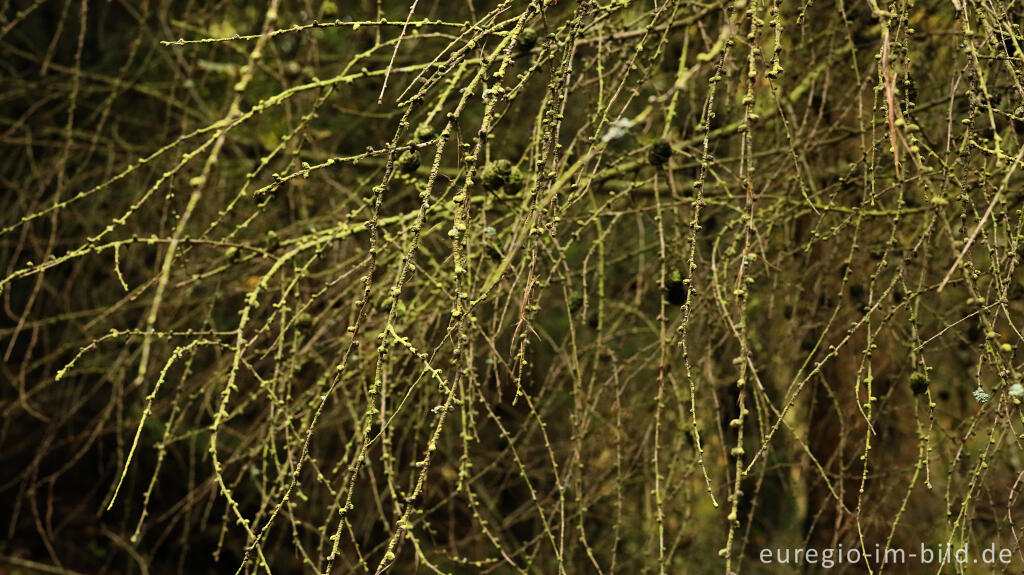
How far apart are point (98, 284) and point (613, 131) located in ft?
13.3

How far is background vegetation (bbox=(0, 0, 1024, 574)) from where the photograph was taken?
4.61 feet

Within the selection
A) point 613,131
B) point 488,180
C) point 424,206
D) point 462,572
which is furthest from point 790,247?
point 462,572

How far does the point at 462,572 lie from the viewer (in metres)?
4.87

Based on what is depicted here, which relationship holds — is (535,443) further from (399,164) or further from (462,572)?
(399,164)

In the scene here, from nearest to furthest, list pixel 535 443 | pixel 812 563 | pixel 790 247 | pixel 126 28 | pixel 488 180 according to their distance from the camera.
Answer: pixel 488 180, pixel 790 247, pixel 812 563, pixel 535 443, pixel 126 28

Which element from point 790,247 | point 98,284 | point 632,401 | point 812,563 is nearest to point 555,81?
point 790,247

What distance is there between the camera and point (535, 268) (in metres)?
1.58

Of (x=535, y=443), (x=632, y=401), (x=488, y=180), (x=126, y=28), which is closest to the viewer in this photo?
(x=488, y=180)

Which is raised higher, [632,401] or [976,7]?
[976,7]

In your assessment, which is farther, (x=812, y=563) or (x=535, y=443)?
(x=535, y=443)

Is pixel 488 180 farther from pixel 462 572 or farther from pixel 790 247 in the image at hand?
pixel 462 572

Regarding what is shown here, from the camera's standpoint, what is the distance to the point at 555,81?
1.37m

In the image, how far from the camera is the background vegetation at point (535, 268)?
1405 millimetres

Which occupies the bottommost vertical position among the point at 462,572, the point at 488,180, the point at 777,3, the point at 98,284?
the point at 462,572
